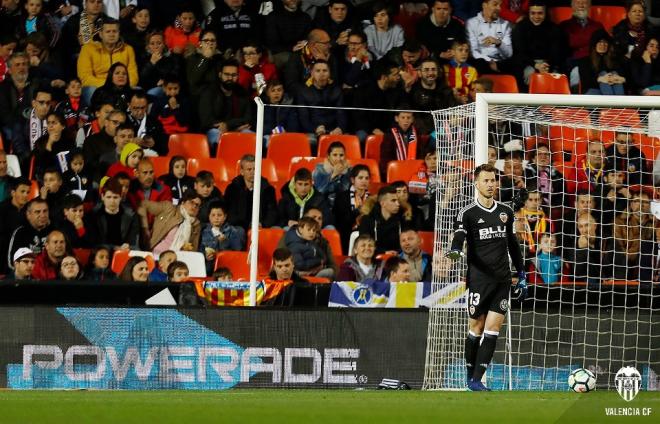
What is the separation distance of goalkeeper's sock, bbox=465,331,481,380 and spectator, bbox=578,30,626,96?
22.8 feet

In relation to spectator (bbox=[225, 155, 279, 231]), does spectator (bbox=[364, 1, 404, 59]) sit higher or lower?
higher

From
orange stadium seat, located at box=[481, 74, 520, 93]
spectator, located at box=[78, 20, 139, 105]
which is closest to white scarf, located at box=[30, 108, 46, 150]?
spectator, located at box=[78, 20, 139, 105]

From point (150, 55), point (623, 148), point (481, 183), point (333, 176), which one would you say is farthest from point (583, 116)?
point (150, 55)

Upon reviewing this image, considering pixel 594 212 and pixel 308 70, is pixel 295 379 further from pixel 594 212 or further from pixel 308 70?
pixel 308 70

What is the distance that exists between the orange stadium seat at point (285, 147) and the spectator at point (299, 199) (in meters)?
1.25

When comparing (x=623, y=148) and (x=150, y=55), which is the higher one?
(x=150, y=55)

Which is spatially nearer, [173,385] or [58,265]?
[173,385]

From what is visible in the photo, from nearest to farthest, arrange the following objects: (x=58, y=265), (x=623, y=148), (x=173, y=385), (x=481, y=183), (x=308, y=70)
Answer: (x=481, y=183), (x=173, y=385), (x=58, y=265), (x=623, y=148), (x=308, y=70)

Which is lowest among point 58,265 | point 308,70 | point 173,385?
point 173,385

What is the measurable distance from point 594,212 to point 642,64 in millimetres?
3786

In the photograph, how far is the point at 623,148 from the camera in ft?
49.6

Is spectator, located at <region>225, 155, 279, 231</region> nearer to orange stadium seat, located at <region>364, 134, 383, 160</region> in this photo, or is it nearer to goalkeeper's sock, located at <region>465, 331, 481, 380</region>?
orange stadium seat, located at <region>364, 134, 383, 160</region>

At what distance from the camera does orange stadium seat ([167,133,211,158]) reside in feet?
55.3

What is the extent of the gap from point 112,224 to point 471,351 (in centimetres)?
519
